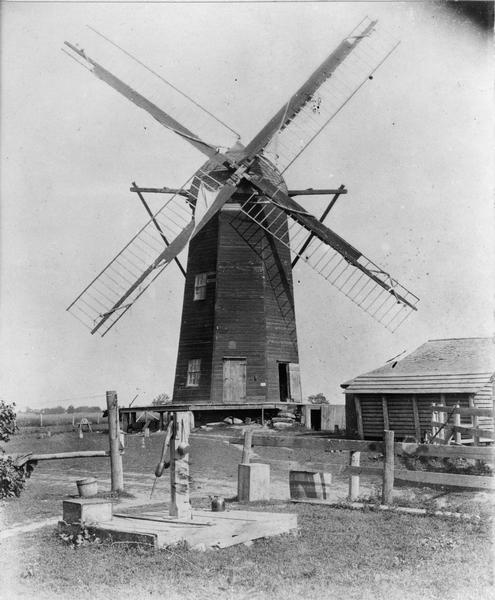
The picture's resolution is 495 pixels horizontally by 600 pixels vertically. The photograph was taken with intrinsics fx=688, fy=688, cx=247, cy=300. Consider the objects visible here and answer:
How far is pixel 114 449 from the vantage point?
1233 cm

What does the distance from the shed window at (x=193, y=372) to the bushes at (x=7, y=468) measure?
49.1 feet

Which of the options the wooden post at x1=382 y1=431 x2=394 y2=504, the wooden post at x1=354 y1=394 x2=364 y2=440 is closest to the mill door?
the wooden post at x1=354 y1=394 x2=364 y2=440

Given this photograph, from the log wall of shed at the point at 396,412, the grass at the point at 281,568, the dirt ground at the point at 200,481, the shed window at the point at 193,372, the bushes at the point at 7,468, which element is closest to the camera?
the grass at the point at 281,568

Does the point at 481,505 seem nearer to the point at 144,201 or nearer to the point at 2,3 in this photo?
the point at 2,3

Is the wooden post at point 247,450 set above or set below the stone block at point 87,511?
above

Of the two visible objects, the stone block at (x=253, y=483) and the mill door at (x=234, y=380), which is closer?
the stone block at (x=253, y=483)

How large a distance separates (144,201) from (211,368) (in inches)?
247

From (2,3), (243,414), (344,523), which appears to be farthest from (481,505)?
(243,414)

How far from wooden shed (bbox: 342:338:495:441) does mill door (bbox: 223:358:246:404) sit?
376 centimetres

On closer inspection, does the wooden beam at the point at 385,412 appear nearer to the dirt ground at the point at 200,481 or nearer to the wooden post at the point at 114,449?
the dirt ground at the point at 200,481

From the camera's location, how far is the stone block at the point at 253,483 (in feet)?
36.9

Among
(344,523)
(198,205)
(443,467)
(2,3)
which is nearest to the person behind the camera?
(344,523)

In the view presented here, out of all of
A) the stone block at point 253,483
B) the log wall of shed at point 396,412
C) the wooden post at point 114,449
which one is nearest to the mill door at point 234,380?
the log wall of shed at point 396,412

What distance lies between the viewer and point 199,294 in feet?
83.5
